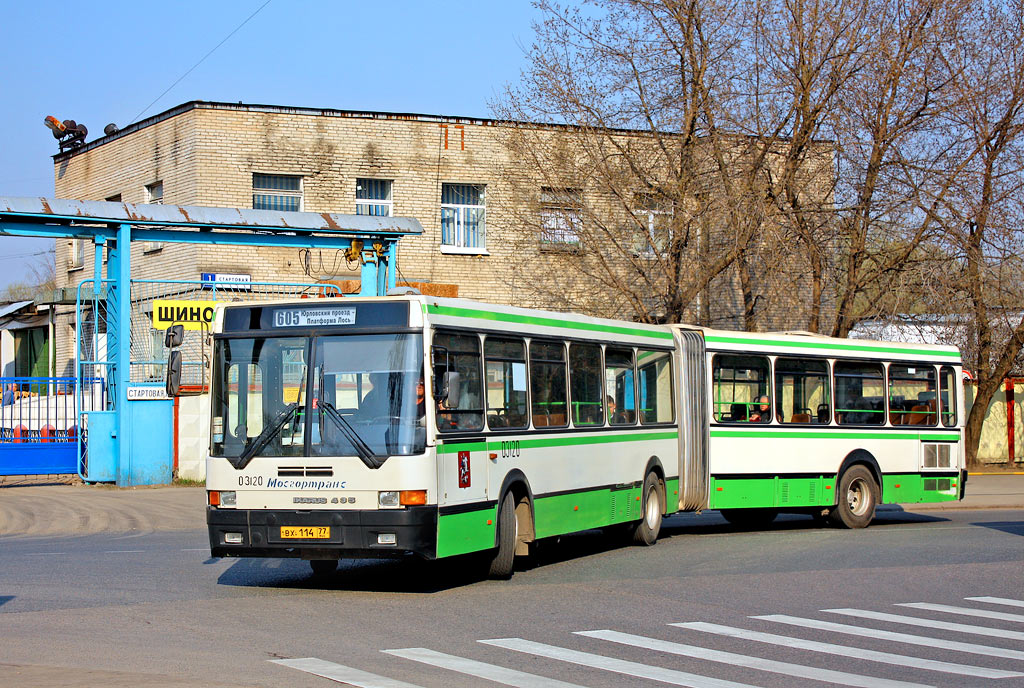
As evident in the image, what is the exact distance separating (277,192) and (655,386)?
17751 millimetres

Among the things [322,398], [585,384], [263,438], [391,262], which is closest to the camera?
[322,398]

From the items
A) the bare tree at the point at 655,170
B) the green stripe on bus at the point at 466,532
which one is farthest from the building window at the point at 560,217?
the green stripe on bus at the point at 466,532

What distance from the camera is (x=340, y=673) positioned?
8219 mm

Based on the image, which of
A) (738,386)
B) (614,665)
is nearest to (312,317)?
(614,665)

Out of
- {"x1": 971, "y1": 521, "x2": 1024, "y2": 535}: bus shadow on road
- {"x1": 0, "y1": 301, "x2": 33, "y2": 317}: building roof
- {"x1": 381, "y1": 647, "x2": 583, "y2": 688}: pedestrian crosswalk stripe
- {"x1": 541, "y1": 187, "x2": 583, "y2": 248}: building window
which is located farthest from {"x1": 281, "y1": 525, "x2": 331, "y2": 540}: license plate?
{"x1": 0, "y1": 301, "x2": 33, "y2": 317}: building roof

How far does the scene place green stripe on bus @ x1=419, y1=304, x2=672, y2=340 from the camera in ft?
40.4

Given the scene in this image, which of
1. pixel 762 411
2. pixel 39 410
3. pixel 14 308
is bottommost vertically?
pixel 762 411

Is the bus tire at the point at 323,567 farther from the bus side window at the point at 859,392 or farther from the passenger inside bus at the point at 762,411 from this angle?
the bus side window at the point at 859,392

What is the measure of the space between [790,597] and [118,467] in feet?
50.3

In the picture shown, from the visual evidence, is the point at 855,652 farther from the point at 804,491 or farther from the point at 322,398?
the point at 804,491

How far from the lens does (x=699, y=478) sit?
18.6 m

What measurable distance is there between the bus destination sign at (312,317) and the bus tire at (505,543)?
8.57 feet

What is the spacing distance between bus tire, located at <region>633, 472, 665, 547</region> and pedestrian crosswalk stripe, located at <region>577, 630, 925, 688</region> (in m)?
7.06

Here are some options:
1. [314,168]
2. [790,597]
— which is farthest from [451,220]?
[790,597]
